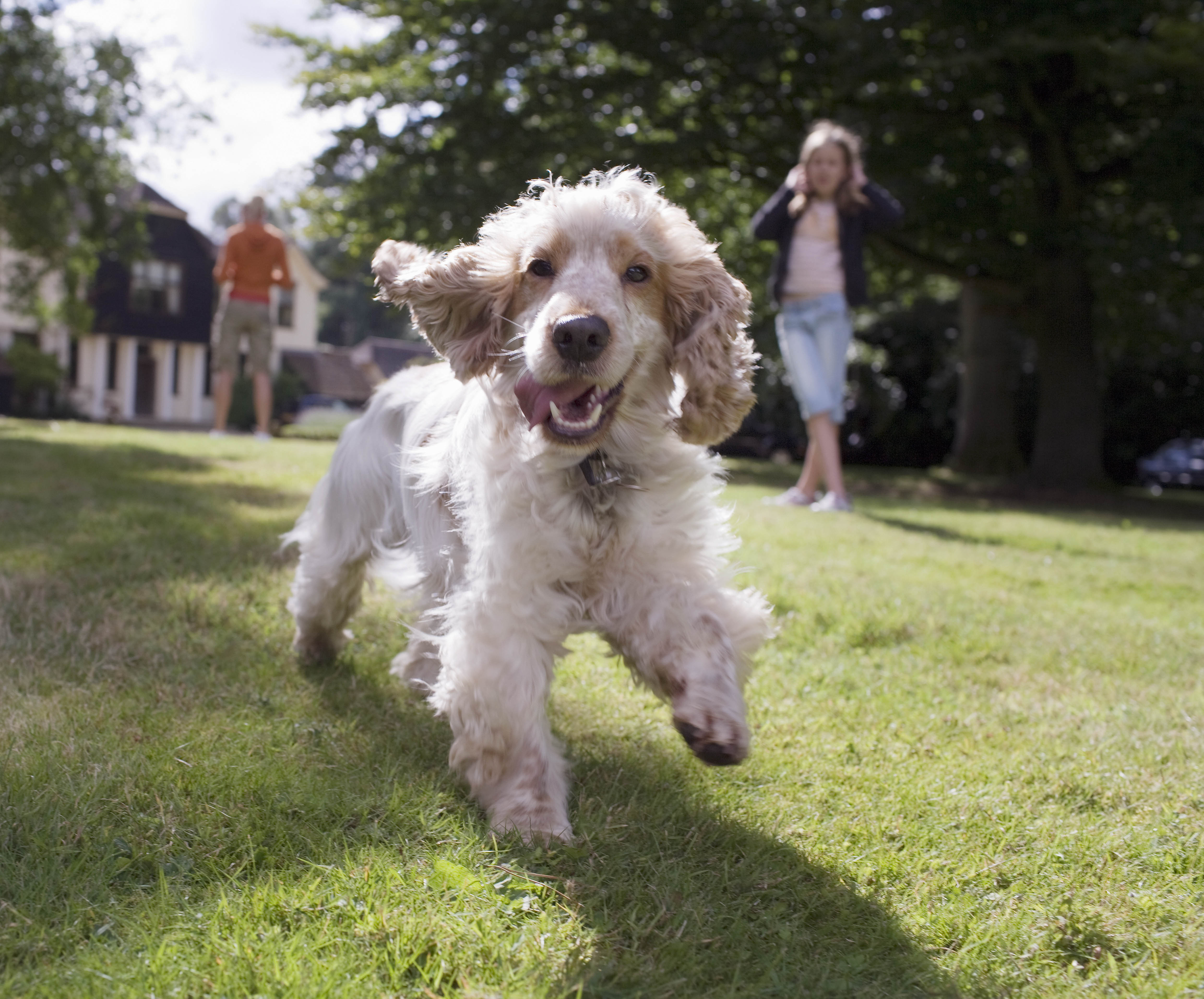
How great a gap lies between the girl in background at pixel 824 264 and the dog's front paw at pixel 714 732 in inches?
239

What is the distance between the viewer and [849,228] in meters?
8.34

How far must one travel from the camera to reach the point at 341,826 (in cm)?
240

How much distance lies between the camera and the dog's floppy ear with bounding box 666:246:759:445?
9.81 feet

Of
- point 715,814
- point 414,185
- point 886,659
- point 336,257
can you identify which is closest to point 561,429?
point 715,814

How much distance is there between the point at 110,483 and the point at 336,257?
13.0 meters

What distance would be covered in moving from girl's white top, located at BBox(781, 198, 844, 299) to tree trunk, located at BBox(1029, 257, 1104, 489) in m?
9.18

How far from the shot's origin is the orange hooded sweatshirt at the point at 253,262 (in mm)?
11320

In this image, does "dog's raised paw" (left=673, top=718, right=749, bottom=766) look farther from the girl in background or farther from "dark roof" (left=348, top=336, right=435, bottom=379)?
"dark roof" (left=348, top=336, right=435, bottom=379)

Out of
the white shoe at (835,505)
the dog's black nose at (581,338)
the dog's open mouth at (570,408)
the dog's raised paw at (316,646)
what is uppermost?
the dog's black nose at (581,338)

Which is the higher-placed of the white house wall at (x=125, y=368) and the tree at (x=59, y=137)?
the tree at (x=59, y=137)

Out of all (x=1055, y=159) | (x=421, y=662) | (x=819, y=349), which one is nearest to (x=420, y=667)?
(x=421, y=662)

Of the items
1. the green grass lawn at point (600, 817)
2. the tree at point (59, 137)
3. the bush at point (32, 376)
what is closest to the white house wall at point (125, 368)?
the bush at point (32, 376)

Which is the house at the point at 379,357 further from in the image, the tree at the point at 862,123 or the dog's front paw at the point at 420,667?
the dog's front paw at the point at 420,667

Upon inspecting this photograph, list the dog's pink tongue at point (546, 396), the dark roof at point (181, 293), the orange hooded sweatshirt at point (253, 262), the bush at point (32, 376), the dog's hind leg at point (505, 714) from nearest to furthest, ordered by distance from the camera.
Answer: the dog's hind leg at point (505, 714) → the dog's pink tongue at point (546, 396) → the orange hooded sweatshirt at point (253, 262) → the bush at point (32, 376) → the dark roof at point (181, 293)
